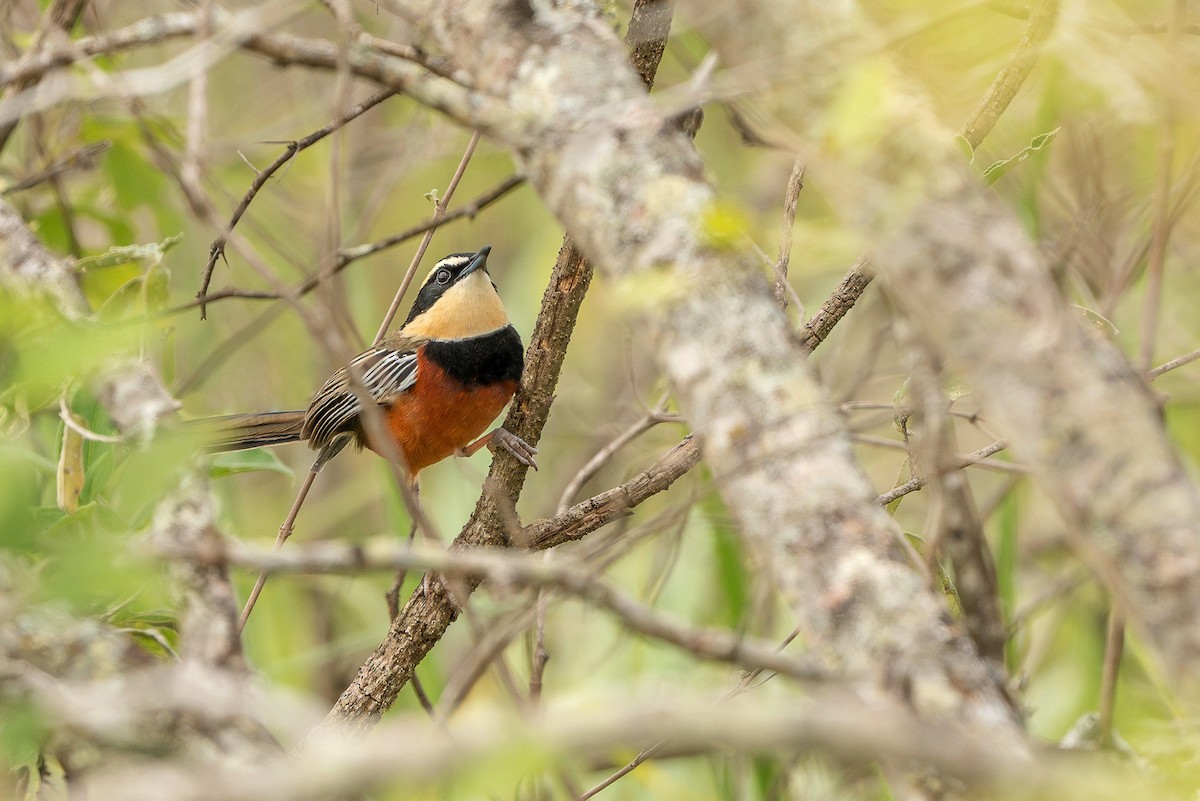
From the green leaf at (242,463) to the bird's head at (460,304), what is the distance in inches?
74.7

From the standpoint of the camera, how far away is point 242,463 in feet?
11.0

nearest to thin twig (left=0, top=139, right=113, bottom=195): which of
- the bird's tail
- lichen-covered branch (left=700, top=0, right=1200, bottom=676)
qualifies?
the bird's tail

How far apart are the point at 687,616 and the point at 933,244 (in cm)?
405

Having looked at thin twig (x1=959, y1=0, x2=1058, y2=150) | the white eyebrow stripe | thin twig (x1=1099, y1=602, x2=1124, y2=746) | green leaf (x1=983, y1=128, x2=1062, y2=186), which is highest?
thin twig (x1=959, y1=0, x2=1058, y2=150)

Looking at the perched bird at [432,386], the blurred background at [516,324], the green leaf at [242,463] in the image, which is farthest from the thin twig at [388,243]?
the perched bird at [432,386]

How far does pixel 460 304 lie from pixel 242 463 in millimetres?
2156

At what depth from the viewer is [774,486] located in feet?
5.27

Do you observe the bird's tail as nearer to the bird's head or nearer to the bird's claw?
the bird's head

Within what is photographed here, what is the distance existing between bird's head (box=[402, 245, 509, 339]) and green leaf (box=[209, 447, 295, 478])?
6.22 feet

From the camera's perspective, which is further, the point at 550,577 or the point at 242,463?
the point at 242,463

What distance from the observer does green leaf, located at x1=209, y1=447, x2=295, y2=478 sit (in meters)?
3.30

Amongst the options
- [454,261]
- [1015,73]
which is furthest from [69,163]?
[1015,73]

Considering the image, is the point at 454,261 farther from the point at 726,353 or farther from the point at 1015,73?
the point at 726,353

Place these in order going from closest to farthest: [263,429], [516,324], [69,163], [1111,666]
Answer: [1111,666] → [69,163] → [263,429] → [516,324]
